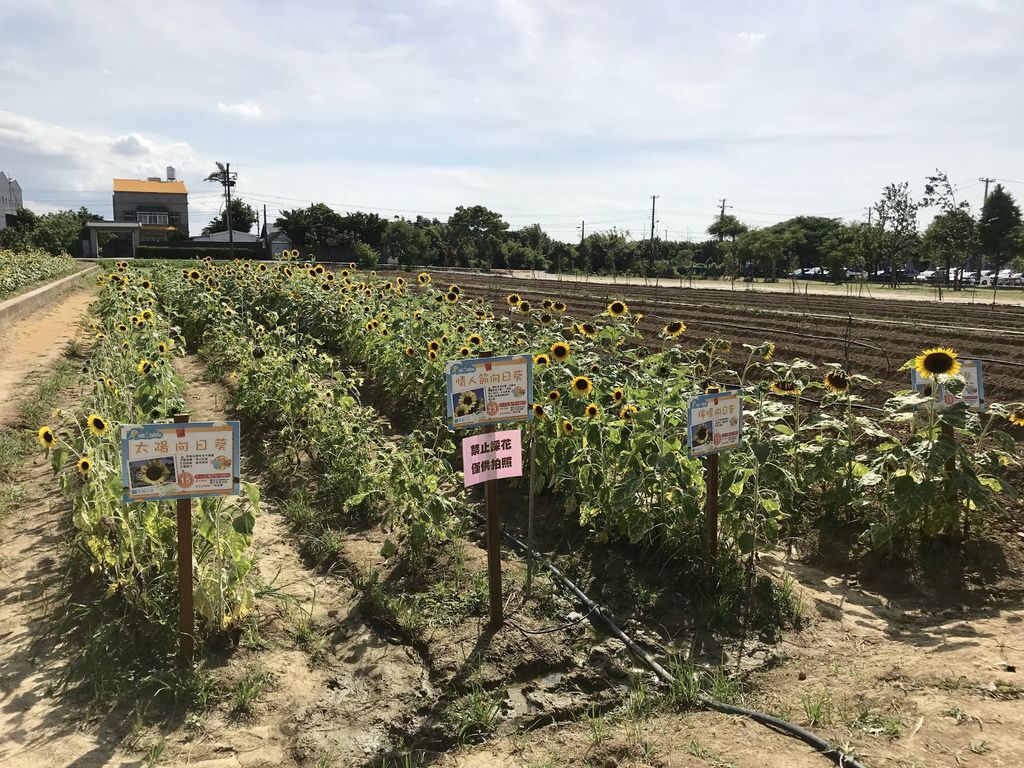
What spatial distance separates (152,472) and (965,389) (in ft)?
15.4

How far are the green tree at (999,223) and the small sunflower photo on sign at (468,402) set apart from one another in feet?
237

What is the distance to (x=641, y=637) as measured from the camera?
3.67m

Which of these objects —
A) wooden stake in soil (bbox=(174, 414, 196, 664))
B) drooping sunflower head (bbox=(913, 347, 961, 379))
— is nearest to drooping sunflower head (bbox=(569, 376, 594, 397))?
drooping sunflower head (bbox=(913, 347, 961, 379))

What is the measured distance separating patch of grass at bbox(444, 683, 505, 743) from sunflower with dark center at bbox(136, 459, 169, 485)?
155 cm

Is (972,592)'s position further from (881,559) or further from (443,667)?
(443,667)

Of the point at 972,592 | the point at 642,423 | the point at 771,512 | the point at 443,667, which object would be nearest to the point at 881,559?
the point at 972,592

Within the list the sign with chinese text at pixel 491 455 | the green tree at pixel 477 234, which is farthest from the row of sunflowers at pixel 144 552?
the green tree at pixel 477 234

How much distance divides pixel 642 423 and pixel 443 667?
6.00ft

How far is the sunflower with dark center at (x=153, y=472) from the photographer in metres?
3.00

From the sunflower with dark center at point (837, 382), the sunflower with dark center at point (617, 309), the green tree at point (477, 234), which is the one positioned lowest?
the sunflower with dark center at point (837, 382)

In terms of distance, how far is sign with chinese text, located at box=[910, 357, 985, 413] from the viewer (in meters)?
4.42

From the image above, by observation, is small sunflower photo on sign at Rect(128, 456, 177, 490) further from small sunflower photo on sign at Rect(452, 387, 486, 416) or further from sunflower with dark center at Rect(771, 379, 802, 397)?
sunflower with dark center at Rect(771, 379, 802, 397)

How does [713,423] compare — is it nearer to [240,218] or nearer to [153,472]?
[153,472]

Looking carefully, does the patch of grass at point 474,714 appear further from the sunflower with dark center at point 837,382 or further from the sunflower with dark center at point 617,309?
the sunflower with dark center at point 617,309
